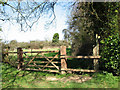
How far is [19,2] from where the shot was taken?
4.42m

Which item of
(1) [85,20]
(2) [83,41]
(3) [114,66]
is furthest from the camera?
(2) [83,41]

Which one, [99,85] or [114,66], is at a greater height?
[114,66]

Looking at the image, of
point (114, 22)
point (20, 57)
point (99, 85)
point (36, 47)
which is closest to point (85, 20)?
point (114, 22)

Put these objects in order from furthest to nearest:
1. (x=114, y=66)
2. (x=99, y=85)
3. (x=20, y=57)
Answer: (x=20, y=57), (x=114, y=66), (x=99, y=85)

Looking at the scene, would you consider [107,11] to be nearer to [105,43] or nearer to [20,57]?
[105,43]

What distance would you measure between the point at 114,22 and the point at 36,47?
791 cm

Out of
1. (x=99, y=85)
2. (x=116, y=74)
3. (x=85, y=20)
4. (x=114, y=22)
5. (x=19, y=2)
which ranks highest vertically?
(x=19, y=2)

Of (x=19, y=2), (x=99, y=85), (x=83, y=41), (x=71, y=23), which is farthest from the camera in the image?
(x=71, y=23)

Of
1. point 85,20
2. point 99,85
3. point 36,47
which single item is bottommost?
point 99,85

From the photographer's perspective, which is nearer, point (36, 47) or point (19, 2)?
point (19, 2)

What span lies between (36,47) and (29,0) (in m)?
6.40

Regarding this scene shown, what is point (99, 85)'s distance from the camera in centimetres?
381

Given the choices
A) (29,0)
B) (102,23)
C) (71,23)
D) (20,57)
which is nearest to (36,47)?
(20,57)

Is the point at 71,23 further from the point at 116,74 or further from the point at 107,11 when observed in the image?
the point at 116,74
